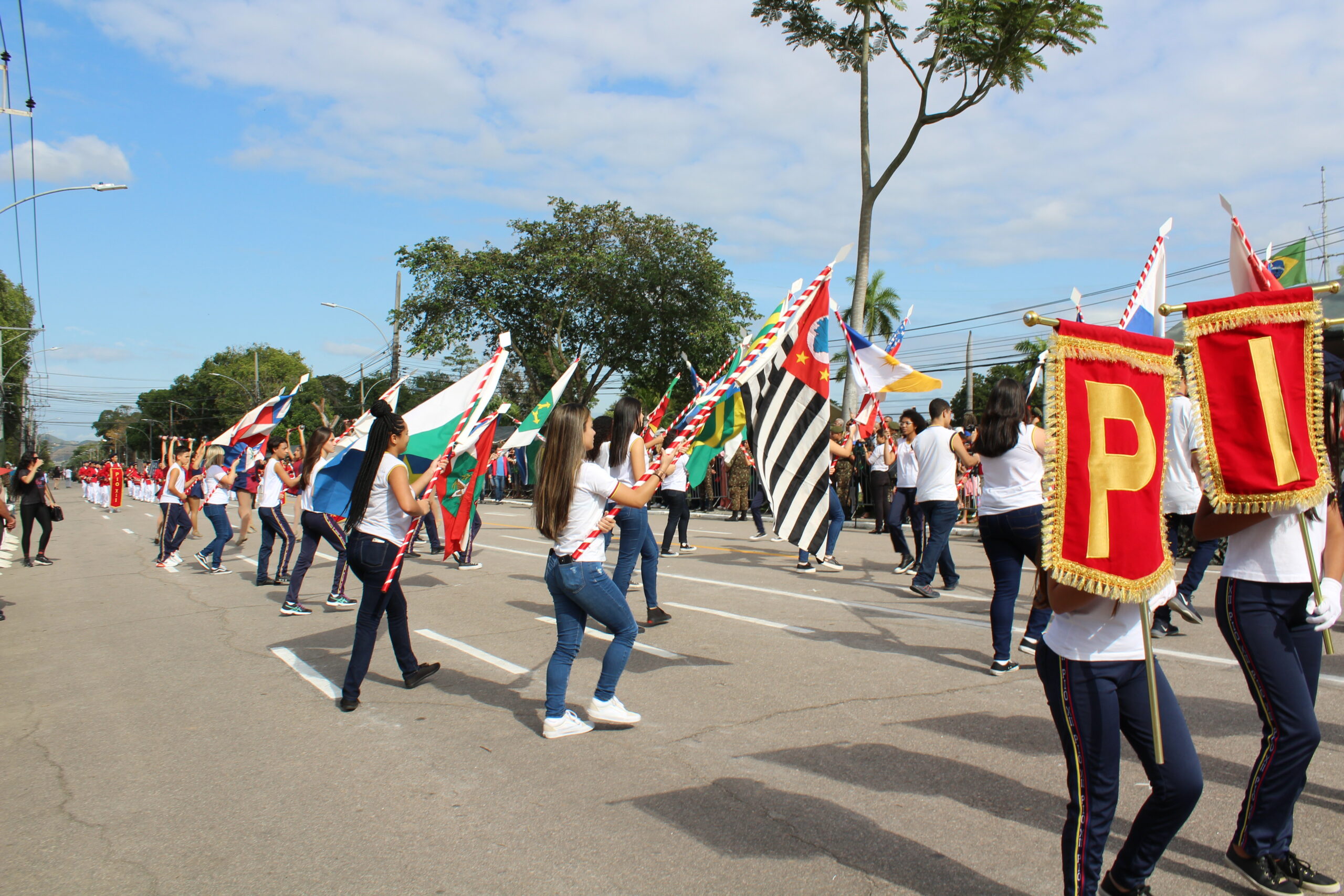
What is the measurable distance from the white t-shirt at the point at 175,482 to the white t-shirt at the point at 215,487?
0.44 metres

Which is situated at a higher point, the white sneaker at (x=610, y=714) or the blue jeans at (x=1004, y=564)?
the blue jeans at (x=1004, y=564)

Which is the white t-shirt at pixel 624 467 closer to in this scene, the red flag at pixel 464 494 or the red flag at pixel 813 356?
the red flag at pixel 813 356

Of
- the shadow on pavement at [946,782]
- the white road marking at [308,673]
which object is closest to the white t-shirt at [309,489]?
the white road marking at [308,673]

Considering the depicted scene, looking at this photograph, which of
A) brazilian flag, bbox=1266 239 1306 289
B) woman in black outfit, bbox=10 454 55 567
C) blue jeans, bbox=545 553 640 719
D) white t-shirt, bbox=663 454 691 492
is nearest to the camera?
blue jeans, bbox=545 553 640 719

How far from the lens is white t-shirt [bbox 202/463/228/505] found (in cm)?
1362

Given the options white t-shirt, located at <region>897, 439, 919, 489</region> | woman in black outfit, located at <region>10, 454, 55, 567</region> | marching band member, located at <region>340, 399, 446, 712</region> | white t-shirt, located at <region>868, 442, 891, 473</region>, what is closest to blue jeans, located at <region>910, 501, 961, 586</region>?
white t-shirt, located at <region>897, 439, 919, 489</region>

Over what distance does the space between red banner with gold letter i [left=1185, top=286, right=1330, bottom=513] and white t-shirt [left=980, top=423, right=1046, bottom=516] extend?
2752 millimetres

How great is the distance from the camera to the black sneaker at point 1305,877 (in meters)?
3.04

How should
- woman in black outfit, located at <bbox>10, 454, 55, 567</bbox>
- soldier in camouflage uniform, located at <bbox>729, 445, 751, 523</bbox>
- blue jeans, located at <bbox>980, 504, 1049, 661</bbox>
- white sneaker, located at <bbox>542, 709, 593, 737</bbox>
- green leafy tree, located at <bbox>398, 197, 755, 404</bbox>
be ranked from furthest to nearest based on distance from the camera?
green leafy tree, located at <bbox>398, 197, 755, 404</bbox> → soldier in camouflage uniform, located at <bbox>729, 445, 751, 523</bbox> → woman in black outfit, located at <bbox>10, 454, 55, 567</bbox> → blue jeans, located at <bbox>980, 504, 1049, 661</bbox> → white sneaker, located at <bbox>542, 709, 593, 737</bbox>

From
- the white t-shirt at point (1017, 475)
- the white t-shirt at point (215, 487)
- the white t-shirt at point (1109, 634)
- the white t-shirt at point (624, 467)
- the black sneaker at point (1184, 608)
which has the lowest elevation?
the black sneaker at point (1184, 608)

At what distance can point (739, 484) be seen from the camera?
72.4 feet

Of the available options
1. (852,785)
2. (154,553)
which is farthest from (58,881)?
(154,553)

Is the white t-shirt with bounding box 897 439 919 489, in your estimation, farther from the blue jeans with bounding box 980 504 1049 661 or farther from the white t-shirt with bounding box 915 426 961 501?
the blue jeans with bounding box 980 504 1049 661

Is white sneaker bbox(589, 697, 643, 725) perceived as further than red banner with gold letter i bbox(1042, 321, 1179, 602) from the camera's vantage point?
Yes
